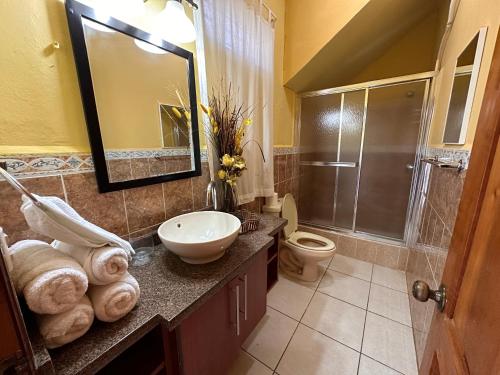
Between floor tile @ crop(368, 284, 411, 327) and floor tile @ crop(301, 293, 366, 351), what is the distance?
146 mm

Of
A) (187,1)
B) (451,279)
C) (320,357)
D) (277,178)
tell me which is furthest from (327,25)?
(320,357)

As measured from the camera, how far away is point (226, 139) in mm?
1297

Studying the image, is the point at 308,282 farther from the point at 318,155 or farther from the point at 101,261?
the point at 101,261

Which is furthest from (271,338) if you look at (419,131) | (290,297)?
(419,131)

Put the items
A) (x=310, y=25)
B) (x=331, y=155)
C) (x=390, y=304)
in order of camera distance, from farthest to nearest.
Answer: (x=331, y=155) < (x=310, y=25) < (x=390, y=304)

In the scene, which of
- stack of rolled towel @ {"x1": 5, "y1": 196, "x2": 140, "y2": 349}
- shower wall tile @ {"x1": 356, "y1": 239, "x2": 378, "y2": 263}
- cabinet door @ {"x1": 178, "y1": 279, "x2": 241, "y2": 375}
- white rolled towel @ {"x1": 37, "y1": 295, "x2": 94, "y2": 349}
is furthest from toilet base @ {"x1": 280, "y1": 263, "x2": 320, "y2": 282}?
white rolled towel @ {"x1": 37, "y1": 295, "x2": 94, "y2": 349}

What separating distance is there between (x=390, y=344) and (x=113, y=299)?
5.42 feet

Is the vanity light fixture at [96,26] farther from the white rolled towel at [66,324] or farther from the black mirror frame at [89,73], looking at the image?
the white rolled towel at [66,324]

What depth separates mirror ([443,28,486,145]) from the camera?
2.80 ft

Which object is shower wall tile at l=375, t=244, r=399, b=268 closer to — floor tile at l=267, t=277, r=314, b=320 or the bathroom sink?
floor tile at l=267, t=277, r=314, b=320

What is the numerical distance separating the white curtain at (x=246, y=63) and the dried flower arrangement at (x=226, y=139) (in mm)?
82

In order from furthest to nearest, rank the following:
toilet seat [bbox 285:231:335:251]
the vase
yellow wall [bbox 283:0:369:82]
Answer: toilet seat [bbox 285:231:335:251], yellow wall [bbox 283:0:369:82], the vase

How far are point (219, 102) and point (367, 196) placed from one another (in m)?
1.98

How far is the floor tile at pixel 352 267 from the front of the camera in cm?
200
